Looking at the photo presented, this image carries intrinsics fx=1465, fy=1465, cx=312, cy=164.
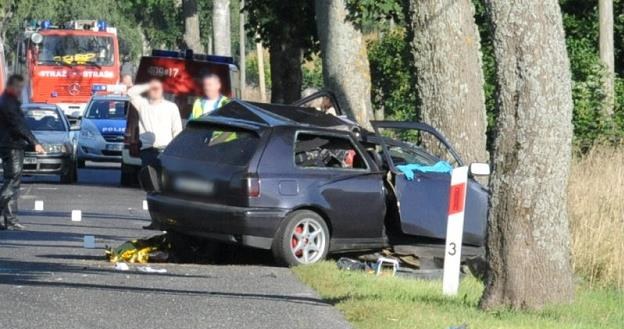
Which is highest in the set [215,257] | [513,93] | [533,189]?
[513,93]

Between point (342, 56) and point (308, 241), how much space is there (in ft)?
28.0

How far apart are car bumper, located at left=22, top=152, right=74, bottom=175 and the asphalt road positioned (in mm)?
10617

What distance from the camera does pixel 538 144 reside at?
10.3 meters

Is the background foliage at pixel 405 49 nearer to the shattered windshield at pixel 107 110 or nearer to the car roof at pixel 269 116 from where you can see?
the car roof at pixel 269 116

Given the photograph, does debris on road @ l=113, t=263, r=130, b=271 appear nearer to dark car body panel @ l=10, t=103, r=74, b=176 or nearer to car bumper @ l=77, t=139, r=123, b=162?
dark car body panel @ l=10, t=103, r=74, b=176

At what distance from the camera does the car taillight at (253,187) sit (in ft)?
45.7

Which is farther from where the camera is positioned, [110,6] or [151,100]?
[110,6]

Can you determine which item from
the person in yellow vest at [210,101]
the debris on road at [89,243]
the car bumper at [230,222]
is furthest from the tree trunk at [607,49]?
the car bumper at [230,222]

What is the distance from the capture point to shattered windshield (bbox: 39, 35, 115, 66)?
147ft

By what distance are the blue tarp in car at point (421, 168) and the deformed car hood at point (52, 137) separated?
14.9 meters

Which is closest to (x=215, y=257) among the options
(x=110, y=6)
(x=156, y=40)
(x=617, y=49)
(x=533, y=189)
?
(x=533, y=189)

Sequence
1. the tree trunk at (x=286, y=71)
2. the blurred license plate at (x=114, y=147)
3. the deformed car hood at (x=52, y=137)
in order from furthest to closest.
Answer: the blurred license plate at (x=114, y=147) → the tree trunk at (x=286, y=71) → the deformed car hood at (x=52, y=137)

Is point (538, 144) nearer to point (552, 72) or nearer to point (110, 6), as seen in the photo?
point (552, 72)

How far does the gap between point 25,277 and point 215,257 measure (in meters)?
2.99
